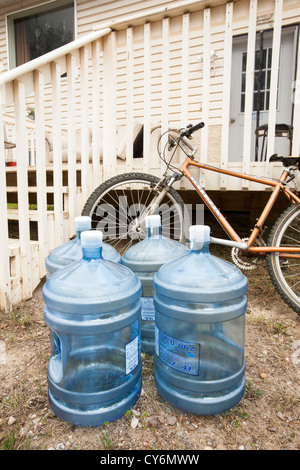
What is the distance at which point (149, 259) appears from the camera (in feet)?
4.67

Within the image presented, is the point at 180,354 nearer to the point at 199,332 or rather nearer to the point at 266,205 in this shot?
the point at 199,332

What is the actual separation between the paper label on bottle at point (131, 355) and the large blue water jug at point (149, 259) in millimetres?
279

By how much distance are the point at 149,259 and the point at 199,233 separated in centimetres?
40

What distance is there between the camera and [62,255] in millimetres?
1501

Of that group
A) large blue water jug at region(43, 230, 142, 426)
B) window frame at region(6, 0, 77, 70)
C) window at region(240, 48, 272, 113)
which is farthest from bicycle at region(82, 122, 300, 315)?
window frame at region(6, 0, 77, 70)

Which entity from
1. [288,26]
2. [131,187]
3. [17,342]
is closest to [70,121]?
[131,187]

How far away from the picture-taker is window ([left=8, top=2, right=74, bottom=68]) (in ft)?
18.6

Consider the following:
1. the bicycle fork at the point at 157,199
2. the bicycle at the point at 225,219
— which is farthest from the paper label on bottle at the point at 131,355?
the bicycle fork at the point at 157,199

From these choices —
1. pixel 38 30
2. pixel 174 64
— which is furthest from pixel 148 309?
pixel 38 30

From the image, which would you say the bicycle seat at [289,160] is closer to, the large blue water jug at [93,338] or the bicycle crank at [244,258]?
the bicycle crank at [244,258]

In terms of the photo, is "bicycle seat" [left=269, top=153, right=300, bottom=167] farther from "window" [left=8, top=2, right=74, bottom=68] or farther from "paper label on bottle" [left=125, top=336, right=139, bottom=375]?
"window" [left=8, top=2, right=74, bottom=68]

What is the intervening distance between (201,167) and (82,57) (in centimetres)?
129

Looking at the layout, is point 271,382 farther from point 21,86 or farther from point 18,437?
point 21,86

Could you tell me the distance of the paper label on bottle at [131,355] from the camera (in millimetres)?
1054
